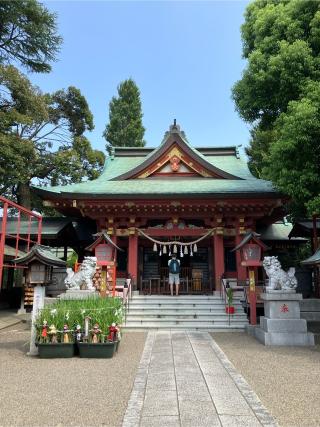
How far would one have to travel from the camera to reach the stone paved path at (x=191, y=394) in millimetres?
3910

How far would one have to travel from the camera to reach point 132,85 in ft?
127

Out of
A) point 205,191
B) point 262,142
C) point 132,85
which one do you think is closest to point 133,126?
point 132,85

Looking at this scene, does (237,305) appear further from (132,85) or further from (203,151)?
(132,85)

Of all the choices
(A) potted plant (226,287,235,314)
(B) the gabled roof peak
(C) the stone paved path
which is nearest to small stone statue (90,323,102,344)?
(C) the stone paved path

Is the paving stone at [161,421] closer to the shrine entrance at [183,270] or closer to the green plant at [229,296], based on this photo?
the green plant at [229,296]

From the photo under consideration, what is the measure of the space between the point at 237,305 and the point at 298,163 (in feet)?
18.8

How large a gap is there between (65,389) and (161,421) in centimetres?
199

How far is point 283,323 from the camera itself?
29.8 ft

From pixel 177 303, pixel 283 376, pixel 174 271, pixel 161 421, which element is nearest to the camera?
pixel 161 421

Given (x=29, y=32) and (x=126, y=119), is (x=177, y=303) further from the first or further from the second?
(x=126, y=119)

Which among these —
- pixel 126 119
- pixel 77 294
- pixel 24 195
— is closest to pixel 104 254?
pixel 77 294

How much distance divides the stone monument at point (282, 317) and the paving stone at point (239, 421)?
5277 millimetres

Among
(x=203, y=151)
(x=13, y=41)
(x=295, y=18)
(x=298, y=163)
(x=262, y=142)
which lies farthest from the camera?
(x=262, y=142)

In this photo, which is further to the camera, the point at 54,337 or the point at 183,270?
the point at 183,270
